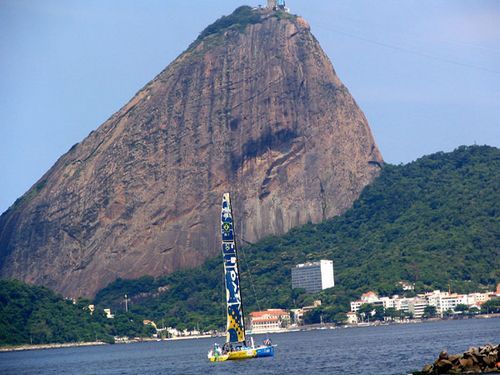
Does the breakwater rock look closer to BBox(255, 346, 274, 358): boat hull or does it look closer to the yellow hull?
the yellow hull

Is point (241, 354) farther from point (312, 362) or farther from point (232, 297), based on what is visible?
point (312, 362)

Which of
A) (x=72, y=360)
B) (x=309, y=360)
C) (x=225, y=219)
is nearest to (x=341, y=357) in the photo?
(x=309, y=360)

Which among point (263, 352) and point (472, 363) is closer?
point (472, 363)

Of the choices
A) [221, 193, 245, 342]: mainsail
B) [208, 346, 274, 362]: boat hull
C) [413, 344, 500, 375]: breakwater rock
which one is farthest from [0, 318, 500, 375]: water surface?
[413, 344, 500, 375]: breakwater rock

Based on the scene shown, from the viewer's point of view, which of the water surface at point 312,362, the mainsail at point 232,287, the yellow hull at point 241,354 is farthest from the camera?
the yellow hull at point 241,354

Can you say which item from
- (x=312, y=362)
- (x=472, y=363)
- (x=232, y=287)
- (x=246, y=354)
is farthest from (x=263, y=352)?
(x=472, y=363)

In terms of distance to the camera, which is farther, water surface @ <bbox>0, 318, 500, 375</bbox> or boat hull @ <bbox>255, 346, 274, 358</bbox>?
boat hull @ <bbox>255, 346, 274, 358</bbox>

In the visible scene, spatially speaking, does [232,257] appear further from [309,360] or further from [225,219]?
[309,360]

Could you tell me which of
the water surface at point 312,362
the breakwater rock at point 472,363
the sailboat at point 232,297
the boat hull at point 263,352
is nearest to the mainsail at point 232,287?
the sailboat at point 232,297

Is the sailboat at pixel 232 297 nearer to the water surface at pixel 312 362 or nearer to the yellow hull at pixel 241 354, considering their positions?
the yellow hull at pixel 241 354

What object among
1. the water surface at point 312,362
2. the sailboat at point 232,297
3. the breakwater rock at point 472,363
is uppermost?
the sailboat at point 232,297
